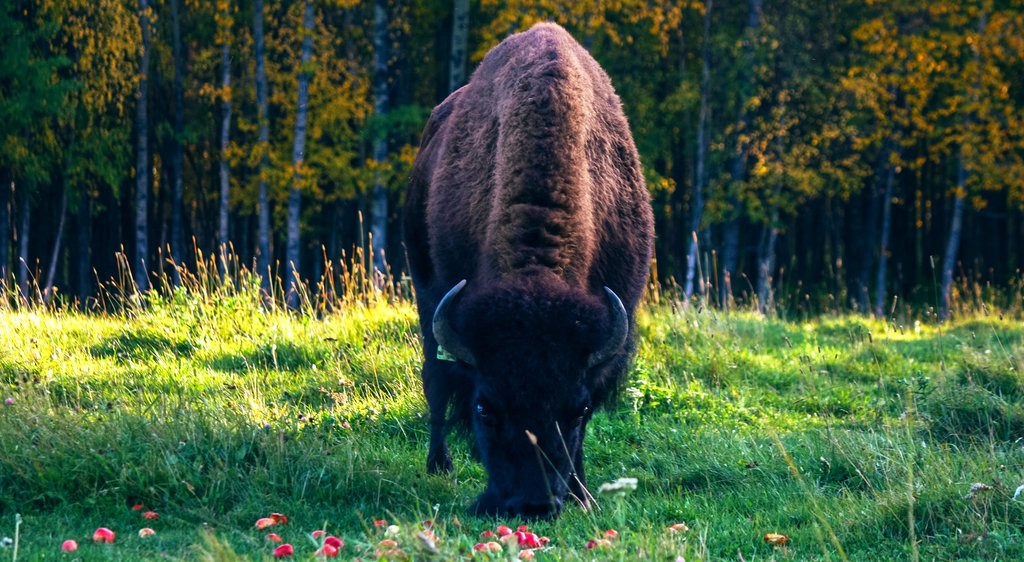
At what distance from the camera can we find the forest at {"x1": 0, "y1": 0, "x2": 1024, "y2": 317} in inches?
766

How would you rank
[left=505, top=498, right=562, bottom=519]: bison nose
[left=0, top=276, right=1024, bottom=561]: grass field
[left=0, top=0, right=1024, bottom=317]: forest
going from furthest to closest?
[left=0, top=0, right=1024, bottom=317]: forest → [left=505, top=498, right=562, bottom=519]: bison nose → [left=0, top=276, right=1024, bottom=561]: grass field

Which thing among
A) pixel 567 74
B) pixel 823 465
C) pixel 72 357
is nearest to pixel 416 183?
pixel 567 74

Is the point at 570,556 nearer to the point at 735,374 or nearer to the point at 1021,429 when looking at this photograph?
the point at 1021,429

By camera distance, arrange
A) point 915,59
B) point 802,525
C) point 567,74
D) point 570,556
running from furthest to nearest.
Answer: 1. point 915,59
2. point 567,74
3. point 802,525
4. point 570,556

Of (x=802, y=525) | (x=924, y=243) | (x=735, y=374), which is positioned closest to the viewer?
(x=802, y=525)

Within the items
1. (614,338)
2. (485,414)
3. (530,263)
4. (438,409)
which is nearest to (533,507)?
(485,414)

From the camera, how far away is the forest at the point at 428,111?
19.5 meters

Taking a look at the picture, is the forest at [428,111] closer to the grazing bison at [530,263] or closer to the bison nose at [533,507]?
the grazing bison at [530,263]

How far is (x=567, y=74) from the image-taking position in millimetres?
5941

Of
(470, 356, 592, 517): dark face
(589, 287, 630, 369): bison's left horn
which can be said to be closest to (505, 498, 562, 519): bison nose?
(470, 356, 592, 517): dark face

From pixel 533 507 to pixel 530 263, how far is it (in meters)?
1.23

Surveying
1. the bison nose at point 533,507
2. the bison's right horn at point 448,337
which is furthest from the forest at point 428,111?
the bison nose at point 533,507

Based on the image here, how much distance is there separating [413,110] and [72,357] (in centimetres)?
1196

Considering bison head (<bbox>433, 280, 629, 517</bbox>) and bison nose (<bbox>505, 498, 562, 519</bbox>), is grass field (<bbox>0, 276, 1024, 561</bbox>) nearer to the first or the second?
bison nose (<bbox>505, 498, 562, 519</bbox>)
